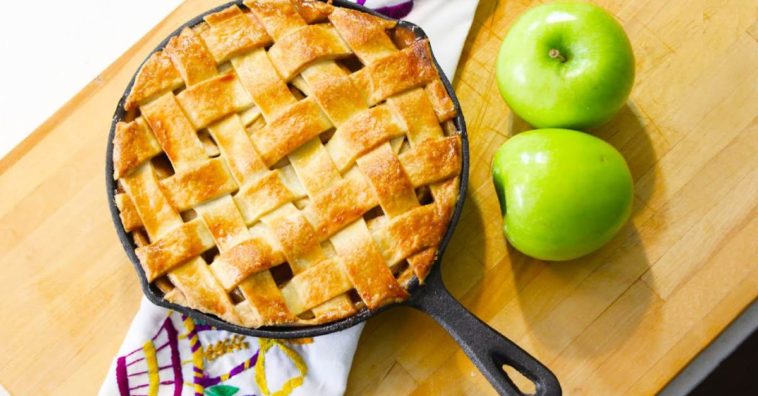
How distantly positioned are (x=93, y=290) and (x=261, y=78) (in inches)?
16.8

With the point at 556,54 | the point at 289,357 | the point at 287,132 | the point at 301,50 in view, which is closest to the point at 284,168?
the point at 287,132

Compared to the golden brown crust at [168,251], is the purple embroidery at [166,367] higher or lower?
lower

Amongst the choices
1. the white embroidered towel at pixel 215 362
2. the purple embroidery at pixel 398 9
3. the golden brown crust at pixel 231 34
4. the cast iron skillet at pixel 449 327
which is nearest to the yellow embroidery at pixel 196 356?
the white embroidered towel at pixel 215 362

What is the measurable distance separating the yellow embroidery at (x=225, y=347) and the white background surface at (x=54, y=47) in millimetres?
507

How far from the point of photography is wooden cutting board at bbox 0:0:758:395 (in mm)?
1072

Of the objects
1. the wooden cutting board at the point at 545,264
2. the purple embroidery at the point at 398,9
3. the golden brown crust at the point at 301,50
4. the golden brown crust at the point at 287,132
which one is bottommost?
the wooden cutting board at the point at 545,264

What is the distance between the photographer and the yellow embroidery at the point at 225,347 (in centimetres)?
107

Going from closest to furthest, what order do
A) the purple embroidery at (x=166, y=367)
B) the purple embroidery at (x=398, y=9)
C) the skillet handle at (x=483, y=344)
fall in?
1. the skillet handle at (x=483, y=344)
2. the purple embroidery at (x=166, y=367)
3. the purple embroidery at (x=398, y=9)

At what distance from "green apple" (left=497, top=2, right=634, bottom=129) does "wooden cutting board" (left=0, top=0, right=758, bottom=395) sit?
0.12 meters

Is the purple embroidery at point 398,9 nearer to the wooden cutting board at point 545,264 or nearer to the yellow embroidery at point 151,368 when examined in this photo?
the wooden cutting board at point 545,264

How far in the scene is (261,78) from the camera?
3.18ft

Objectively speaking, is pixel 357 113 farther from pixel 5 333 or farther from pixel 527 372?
pixel 5 333

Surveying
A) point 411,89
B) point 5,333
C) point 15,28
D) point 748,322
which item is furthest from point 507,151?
point 15,28

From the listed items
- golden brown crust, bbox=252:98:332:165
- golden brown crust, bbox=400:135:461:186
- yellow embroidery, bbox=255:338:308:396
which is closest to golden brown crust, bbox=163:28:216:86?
golden brown crust, bbox=252:98:332:165
